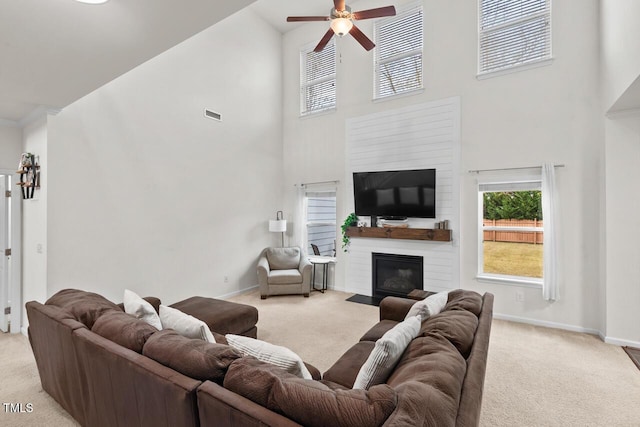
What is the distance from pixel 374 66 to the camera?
5.52 meters

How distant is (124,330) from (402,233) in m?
4.09

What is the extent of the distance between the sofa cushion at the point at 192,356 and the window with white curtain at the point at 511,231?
13.4 feet

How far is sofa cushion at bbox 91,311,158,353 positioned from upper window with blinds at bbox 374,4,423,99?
16.1 ft

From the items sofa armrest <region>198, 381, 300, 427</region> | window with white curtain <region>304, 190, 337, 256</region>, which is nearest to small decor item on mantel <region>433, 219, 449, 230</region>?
window with white curtain <region>304, 190, 337, 256</region>

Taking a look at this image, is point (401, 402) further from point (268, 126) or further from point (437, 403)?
point (268, 126)

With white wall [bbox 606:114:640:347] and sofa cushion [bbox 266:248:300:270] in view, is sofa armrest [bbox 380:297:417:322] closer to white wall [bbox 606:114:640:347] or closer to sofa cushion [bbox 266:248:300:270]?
white wall [bbox 606:114:640:347]

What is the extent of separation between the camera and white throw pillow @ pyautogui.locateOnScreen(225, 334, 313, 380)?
1.51 metres

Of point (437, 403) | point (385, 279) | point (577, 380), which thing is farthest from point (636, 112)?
point (437, 403)

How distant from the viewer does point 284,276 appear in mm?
5316

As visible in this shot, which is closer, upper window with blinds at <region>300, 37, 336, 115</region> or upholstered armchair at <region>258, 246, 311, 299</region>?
upholstered armchair at <region>258, 246, 311, 299</region>

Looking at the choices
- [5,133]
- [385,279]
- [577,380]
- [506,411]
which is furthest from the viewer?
[385,279]

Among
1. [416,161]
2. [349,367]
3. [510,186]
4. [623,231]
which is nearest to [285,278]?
[416,161]

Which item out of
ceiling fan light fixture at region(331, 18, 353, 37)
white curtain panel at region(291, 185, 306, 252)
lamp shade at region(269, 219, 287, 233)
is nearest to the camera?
ceiling fan light fixture at region(331, 18, 353, 37)

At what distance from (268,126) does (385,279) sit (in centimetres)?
364
